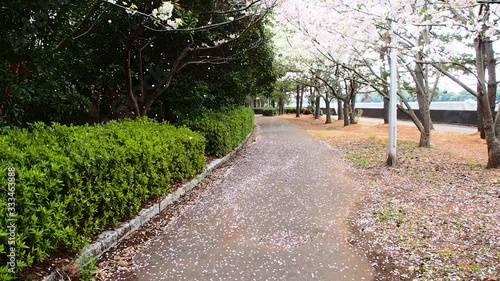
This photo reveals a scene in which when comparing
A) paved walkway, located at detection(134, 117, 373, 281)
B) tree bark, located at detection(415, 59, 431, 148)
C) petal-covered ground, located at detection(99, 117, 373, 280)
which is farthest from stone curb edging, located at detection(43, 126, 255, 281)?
tree bark, located at detection(415, 59, 431, 148)

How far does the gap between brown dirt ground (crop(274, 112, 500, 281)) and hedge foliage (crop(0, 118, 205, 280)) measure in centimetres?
282

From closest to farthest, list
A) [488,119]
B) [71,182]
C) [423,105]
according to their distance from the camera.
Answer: [71,182] → [488,119] → [423,105]

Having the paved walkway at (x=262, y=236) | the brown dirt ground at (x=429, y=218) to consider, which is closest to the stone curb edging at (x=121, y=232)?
the paved walkway at (x=262, y=236)

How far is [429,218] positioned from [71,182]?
173 inches

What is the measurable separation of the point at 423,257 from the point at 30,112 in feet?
23.2

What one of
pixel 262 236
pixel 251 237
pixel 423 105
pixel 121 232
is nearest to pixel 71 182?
pixel 121 232

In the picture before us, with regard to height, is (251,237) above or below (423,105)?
below

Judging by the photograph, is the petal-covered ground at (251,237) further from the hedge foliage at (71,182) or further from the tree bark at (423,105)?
the tree bark at (423,105)

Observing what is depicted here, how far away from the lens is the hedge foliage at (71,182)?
260cm

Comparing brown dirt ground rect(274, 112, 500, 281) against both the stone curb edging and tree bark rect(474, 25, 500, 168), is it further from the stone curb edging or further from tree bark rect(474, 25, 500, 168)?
the stone curb edging

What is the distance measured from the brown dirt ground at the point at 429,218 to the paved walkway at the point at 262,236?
305mm

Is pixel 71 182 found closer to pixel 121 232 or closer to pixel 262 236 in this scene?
pixel 121 232

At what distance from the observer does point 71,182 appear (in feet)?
10.5

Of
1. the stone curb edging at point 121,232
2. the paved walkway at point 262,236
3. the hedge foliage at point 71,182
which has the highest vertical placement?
the hedge foliage at point 71,182
